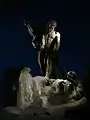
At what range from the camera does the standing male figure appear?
2.75 meters

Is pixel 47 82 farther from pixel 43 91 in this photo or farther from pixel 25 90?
pixel 25 90

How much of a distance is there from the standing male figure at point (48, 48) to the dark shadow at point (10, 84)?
0.65 ft

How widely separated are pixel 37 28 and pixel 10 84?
0.49 m

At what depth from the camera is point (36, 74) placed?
108 inches

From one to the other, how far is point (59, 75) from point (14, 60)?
0.37m

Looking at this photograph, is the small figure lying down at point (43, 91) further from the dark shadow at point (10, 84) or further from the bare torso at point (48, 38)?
the bare torso at point (48, 38)

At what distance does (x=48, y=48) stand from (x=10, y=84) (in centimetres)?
41

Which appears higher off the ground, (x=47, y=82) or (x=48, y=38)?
(x=48, y=38)

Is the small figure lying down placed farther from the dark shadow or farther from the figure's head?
the figure's head

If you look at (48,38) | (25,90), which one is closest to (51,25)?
(48,38)

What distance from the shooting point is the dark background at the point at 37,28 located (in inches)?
108

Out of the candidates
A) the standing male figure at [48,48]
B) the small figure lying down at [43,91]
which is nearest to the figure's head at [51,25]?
the standing male figure at [48,48]

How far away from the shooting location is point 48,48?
2.75m

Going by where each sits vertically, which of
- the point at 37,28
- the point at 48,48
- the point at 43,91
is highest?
the point at 37,28
